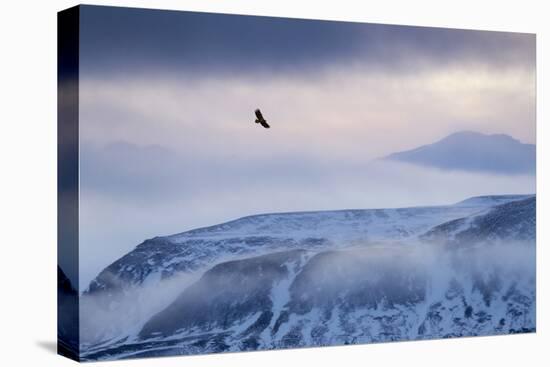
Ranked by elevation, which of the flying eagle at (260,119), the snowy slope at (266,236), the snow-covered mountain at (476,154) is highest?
the flying eagle at (260,119)

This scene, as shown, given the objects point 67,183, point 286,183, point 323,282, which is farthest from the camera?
point 323,282

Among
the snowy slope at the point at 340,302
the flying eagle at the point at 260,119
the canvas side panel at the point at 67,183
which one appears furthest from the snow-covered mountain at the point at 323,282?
the flying eagle at the point at 260,119

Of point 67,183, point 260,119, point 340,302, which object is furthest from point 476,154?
point 67,183

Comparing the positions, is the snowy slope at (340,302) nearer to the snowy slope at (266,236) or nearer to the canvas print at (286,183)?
the canvas print at (286,183)

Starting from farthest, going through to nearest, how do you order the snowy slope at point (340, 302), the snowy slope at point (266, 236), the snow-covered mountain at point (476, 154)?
1. the snow-covered mountain at point (476, 154)
2. the snowy slope at point (340, 302)
3. the snowy slope at point (266, 236)

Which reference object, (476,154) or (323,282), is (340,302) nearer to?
(323,282)

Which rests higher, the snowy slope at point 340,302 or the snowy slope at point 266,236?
the snowy slope at point 266,236

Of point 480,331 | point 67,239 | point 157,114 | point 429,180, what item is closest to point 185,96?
point 157,114
